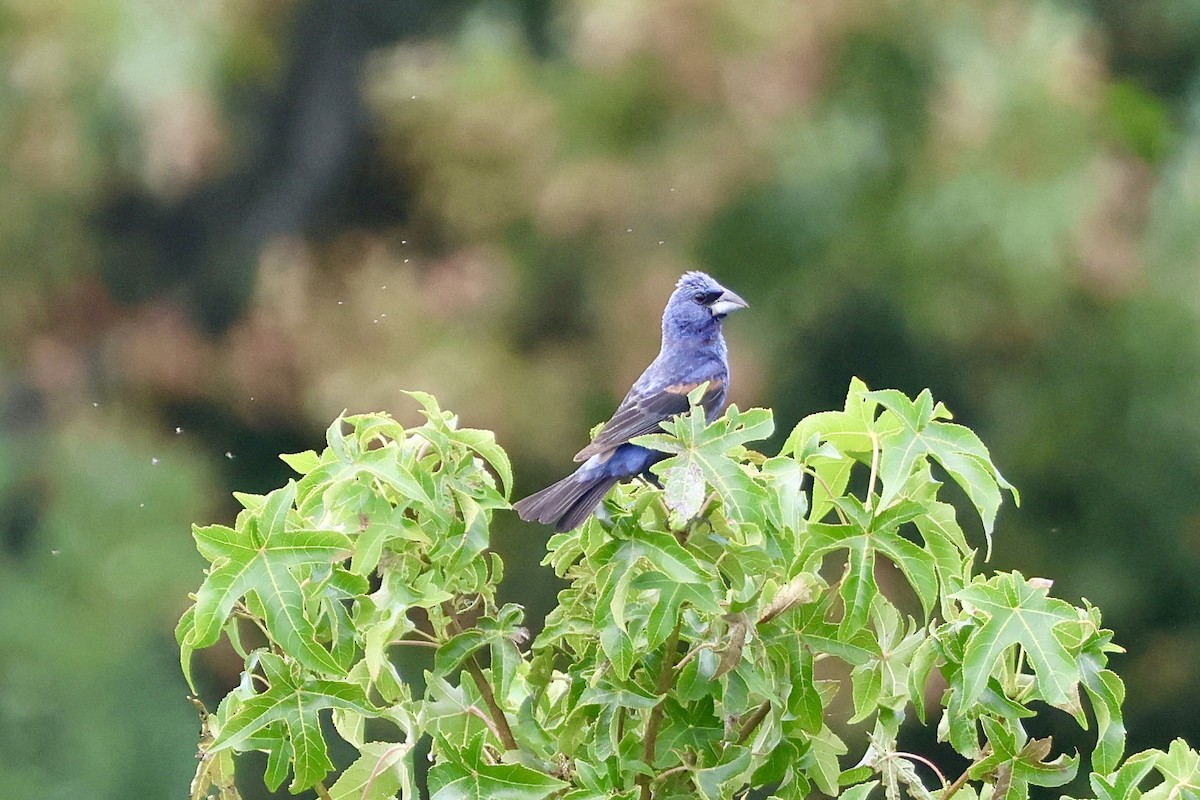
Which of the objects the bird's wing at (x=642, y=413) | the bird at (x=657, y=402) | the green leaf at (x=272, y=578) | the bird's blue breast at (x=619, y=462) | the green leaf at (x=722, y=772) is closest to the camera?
the green leaf at (x=272, y=578)

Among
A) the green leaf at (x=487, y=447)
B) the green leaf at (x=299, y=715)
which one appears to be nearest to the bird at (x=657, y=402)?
the green leaf at (x=487, y=447)

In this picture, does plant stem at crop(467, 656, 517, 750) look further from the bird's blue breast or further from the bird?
the bird's blue breast

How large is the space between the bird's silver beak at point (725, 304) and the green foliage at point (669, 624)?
1.33 metres

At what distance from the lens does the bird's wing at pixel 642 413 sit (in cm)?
204

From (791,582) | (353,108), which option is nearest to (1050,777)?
(791,582)

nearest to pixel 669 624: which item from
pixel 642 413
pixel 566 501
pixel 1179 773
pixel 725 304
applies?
pixel 1179 773

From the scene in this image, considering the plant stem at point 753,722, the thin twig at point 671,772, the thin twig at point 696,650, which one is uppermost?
the thin twig at point 696,650

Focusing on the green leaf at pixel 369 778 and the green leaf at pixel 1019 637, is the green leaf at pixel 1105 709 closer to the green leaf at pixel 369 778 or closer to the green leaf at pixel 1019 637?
the green leaf at pixel 1019 637

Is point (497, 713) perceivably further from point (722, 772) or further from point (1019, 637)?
point (1019, 637)

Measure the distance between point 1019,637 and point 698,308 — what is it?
1603 millimetres

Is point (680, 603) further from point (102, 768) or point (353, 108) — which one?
point (353, 108)

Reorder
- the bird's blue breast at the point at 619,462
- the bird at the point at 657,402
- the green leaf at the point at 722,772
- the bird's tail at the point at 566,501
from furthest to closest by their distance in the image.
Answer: the bird's blue breast at the point at 619,462, the bird at the point at 657,402, the bird's tail at the point at 566,501, the green leaf at the point at 722,772

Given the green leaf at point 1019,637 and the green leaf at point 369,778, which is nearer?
the green leaf at point 1019,637

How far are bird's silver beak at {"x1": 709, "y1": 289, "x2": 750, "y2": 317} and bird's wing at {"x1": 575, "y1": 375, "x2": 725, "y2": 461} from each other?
163mm
